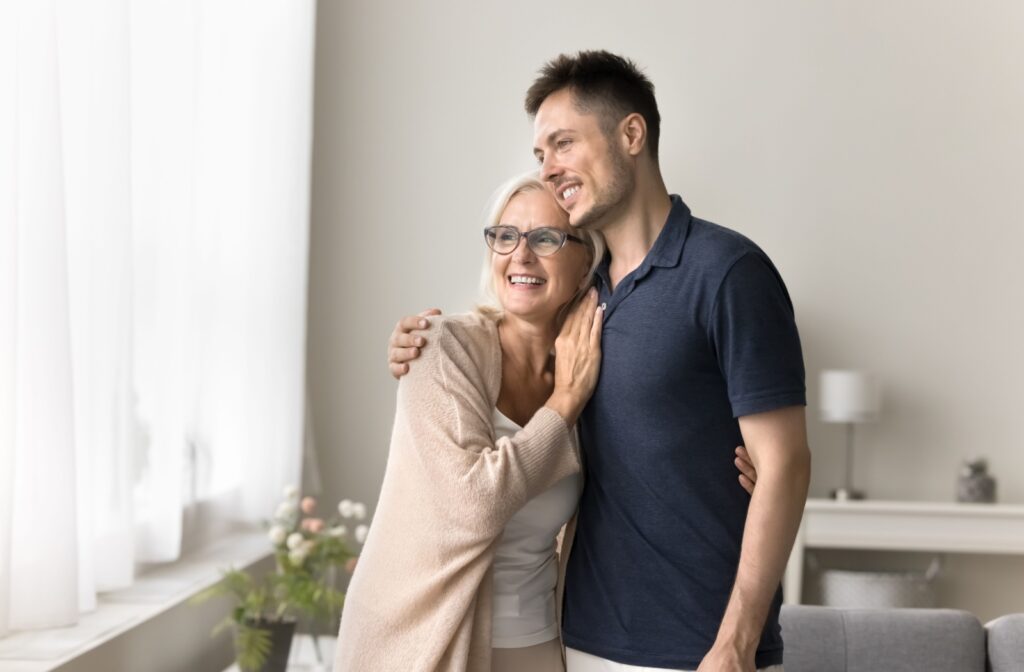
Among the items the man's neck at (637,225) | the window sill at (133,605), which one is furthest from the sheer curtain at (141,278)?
the man's neck at (637,225)

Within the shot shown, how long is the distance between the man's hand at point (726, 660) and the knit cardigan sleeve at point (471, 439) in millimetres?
369

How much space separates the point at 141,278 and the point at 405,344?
151 cm

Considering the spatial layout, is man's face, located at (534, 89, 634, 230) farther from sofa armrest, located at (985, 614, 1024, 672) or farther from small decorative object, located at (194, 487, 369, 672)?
sofa armrest, located at (985, 614, 1024, 672)

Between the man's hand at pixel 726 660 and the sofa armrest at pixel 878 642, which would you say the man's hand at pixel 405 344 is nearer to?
the man's hand at pixel 726 660

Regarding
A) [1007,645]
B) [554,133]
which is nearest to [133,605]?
[554,133]

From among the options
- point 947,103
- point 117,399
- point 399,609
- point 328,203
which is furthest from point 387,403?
point 399,609

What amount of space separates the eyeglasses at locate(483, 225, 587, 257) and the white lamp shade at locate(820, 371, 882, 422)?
10.0 feet

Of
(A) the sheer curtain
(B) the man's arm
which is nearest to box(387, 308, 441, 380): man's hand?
(B) the man's arm

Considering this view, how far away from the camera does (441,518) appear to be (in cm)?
181

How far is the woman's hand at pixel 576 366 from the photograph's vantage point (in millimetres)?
1876

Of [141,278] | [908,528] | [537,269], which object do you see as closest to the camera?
[537,269]

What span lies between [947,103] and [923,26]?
365 millimetres

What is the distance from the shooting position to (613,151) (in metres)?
1.95

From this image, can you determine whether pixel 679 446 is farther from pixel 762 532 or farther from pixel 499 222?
pixel 499 222
